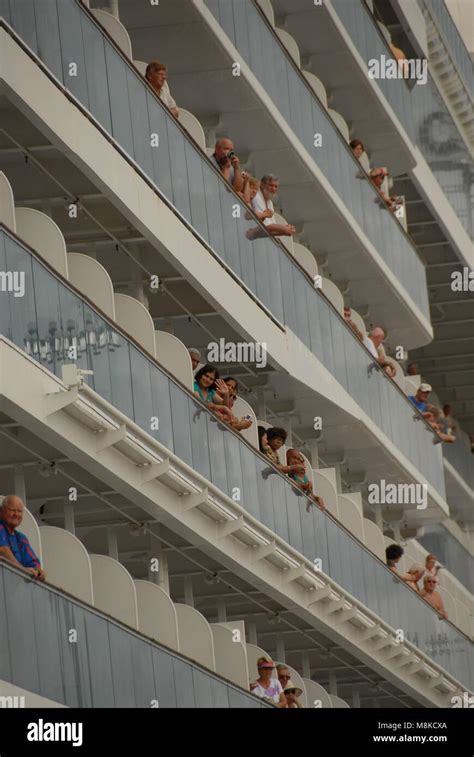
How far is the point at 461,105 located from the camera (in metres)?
43.8

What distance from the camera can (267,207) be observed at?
29266 millimetres

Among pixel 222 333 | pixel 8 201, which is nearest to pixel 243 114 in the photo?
pixel 222 333

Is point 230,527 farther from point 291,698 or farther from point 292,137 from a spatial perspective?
point 292,137

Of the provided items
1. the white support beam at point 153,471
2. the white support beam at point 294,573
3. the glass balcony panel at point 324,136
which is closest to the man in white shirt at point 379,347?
the glass balcony panel at point 324,136

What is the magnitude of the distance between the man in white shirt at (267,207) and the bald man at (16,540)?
376 inches

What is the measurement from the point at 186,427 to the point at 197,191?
308cm

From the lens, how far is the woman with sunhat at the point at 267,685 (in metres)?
26.6

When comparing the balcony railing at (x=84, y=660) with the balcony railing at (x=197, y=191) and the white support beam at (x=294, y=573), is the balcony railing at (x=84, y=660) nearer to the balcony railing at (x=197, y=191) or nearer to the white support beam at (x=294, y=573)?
the white support beam at (x=294, y=573)

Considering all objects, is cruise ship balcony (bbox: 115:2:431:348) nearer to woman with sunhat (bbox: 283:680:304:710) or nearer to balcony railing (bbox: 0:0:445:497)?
balcony railing (bbox: 0:0:445:497)
